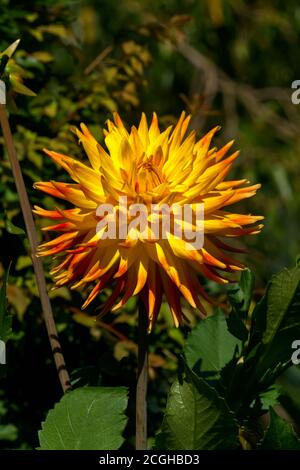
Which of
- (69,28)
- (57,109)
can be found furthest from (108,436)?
(69,28)

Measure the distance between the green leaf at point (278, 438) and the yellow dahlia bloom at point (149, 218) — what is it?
0.40 feet

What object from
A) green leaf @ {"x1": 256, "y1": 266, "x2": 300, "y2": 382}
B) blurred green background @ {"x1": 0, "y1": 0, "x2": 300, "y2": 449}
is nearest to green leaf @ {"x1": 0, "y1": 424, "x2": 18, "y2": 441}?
blurred green background @ {"x1": 0, "y1": 0, "x2": 300, "y2": 449}

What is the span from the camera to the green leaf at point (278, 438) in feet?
2.55

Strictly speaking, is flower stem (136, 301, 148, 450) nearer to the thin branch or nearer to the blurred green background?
the blurred green background

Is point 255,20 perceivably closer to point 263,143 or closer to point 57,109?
point 263,143

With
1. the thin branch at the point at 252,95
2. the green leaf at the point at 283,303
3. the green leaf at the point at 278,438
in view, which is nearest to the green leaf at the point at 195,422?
the green leaf at the point at 278,438

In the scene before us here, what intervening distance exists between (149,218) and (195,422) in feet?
0.63

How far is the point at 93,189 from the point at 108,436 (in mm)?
230

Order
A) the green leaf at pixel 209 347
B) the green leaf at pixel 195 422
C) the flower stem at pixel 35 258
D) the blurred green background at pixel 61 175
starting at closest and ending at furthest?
the green leaf at pixel 195 422 → the flower stem at pixel 35 258 → the green leaf at pixel 209 347 → the blurred green background at pixel 61 175

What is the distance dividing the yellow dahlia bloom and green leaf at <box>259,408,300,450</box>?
0.40 feet

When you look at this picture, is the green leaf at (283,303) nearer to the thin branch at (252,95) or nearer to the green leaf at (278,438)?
the green leaf at (278,438)

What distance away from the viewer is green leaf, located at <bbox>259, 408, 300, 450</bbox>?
0.78 meters

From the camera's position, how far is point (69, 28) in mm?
1422
